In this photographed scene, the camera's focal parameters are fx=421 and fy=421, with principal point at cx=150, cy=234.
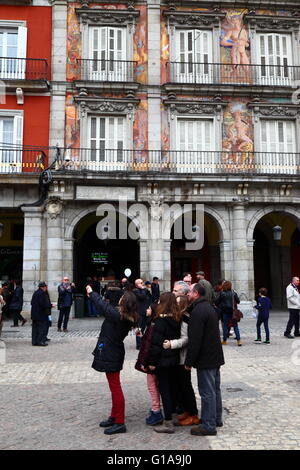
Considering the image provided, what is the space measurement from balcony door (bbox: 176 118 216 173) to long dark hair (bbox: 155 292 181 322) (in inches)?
537

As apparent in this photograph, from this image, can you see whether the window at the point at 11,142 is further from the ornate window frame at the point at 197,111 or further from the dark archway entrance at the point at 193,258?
the dark archway entrance at the point at 193,258

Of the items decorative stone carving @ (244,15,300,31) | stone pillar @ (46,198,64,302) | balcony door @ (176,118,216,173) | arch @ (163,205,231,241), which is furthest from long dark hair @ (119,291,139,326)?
decorative stone carving @ (244,15,300,31)

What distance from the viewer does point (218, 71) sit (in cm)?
Answer: 1906

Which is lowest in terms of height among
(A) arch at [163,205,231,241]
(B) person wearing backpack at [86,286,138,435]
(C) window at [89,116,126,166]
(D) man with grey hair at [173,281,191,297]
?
(B) person wearing backpack at [86,286,138,435]

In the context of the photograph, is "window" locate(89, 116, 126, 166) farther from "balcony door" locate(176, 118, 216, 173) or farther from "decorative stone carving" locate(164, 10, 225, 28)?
"decorative stone carving" locate(164, 10, 225, 28)

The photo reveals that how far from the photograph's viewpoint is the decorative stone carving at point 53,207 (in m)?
17.4

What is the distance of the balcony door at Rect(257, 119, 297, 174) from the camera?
18609mm

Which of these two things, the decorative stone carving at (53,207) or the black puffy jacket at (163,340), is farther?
the decorative stone carving at (53,207)

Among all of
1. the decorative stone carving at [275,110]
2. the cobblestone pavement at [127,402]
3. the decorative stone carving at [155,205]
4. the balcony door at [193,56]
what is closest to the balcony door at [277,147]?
the decorative stone carving at [275,110]

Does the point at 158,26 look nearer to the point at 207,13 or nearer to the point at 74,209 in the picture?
the point at 207,13

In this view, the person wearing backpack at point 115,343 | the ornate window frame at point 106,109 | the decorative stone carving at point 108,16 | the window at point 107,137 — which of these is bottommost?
the person wearing backpack at point 115,343

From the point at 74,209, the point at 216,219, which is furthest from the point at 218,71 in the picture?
the point at 74,209

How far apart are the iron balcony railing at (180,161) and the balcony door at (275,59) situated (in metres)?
3.62

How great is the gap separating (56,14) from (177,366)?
59.8 ft
